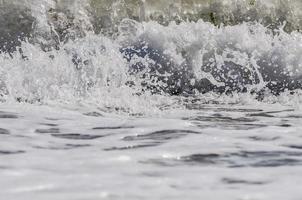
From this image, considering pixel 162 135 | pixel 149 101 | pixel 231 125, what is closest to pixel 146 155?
pixel 162 135

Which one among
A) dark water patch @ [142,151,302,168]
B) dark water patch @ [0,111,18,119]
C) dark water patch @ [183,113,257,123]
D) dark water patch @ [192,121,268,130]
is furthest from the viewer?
dark water patch @ [183,113,257,123]

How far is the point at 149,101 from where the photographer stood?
6.24m

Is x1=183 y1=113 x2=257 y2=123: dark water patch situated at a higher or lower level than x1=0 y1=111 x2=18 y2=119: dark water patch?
lower

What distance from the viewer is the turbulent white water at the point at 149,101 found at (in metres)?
3.08

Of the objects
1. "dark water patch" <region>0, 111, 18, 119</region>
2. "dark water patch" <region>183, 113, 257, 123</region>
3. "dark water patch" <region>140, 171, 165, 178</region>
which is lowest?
"dark water patch" <region>140, 171, 165, 178</region>

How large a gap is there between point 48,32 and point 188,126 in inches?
177

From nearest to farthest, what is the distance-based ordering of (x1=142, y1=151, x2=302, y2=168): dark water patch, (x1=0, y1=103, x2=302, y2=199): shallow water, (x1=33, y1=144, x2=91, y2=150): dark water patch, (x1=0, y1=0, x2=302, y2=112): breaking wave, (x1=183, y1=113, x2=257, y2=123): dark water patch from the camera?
(x1=0, y1=103, x2=302, y2=199): shallow water, (x1=142, y1=151, x2=302, y2=168): dark water patch, (x1=33, y1=144, x2=91, y2=150): dark water patch, (x1=183, y1=113, x2=257, y2=123): dark water patch, (x1=0, y1=0, x2=302, y2=112): breaking wave

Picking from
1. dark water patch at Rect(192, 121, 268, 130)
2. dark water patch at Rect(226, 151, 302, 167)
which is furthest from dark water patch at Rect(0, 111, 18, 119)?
dark water patch at Rect(226, 151, 302, 167)

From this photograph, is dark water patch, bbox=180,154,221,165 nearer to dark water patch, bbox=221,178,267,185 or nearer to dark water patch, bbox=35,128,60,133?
dark water patch, bbox=221,178,267,185

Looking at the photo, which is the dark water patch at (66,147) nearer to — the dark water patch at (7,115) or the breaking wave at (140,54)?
the dark water patch at (7,115)

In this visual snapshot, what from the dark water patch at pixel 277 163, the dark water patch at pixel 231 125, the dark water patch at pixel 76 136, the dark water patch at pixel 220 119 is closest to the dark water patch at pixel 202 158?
the dark water patch at pixel 277 163

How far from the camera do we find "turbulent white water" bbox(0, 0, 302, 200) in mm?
3084

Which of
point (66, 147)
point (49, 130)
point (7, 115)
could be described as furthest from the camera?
point (7, 115)

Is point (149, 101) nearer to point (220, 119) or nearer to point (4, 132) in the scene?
point (220, 119)
